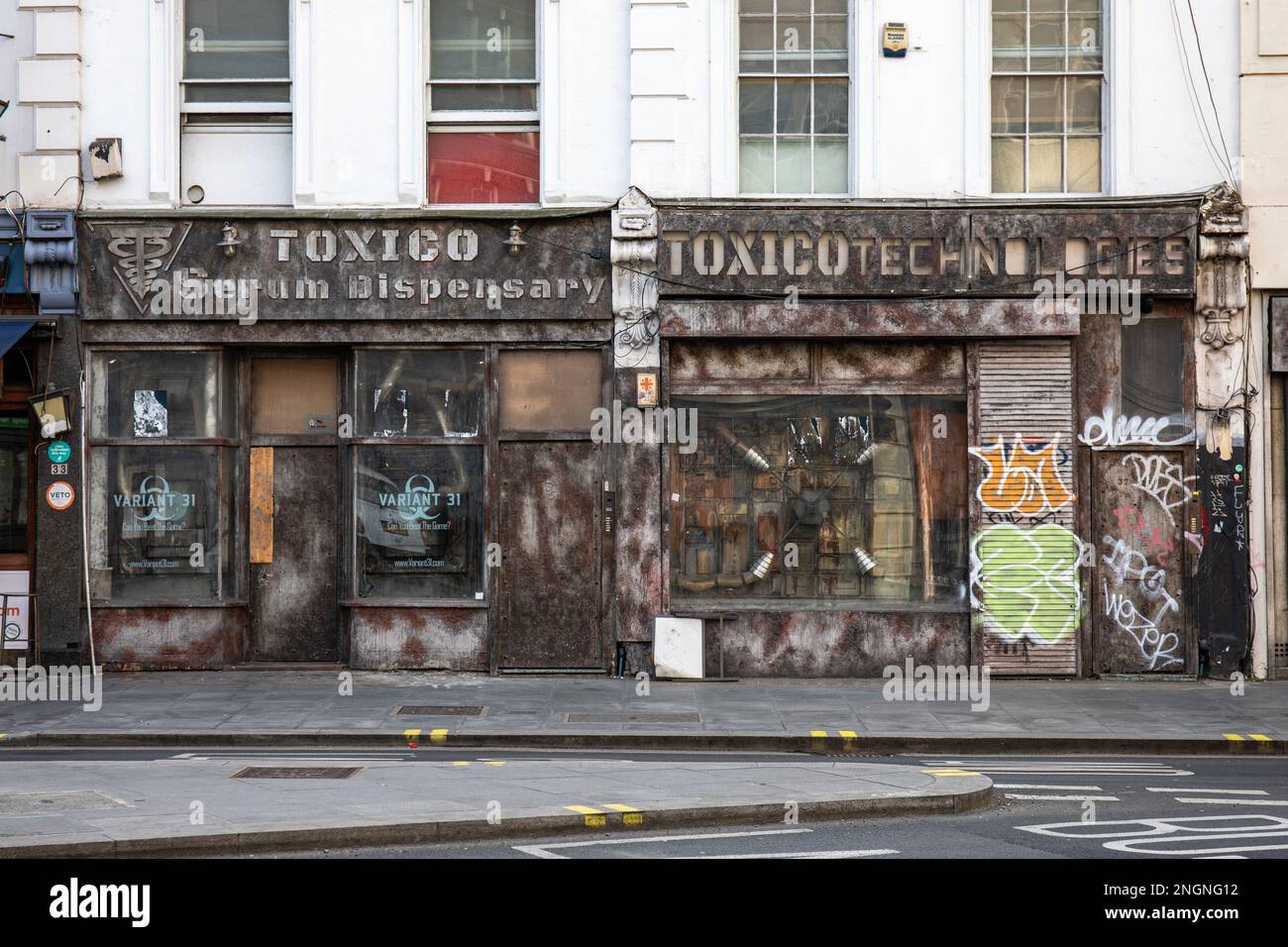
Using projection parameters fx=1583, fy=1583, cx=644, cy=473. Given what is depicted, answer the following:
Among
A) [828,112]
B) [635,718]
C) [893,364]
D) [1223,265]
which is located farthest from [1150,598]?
[828,112]

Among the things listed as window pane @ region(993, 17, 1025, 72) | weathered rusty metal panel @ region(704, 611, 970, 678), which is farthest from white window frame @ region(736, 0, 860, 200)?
weathered rusty metal panel @ region(704, 611, 970, 678)

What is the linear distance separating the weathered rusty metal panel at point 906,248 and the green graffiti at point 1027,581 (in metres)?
2.64

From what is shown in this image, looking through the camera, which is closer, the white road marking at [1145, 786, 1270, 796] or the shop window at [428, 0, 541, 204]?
the white road marking at [1145, 786, 1270, 796]

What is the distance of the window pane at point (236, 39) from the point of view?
1733 cm

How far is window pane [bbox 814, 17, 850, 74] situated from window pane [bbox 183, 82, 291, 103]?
5804 millimetres

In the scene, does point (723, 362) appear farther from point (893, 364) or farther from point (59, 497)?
point (59, 497)

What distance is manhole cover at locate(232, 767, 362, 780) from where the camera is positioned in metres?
10.8

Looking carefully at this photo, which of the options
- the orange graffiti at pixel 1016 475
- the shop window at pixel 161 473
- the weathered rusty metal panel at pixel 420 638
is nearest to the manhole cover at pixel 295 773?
the weathered rusty metal panel at pixel 420 638

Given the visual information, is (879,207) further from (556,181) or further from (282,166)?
(282,166)

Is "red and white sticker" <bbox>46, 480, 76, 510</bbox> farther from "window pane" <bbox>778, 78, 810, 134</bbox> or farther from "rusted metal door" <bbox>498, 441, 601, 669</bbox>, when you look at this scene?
"window pane" <bbox>778, 78, 810, 134</bbox>

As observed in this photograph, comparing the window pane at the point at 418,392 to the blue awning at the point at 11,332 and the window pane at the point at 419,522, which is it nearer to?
the window pane at the point at 419,522

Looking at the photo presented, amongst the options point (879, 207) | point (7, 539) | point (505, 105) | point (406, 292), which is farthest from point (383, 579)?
point (879, 207)

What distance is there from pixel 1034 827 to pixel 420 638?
902 centimetres

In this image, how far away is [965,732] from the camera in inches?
533
